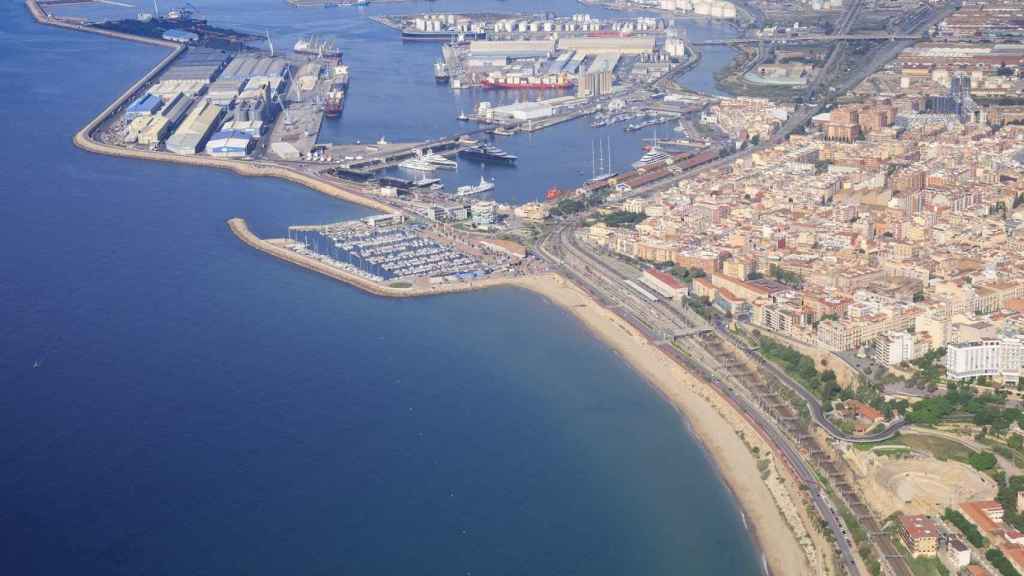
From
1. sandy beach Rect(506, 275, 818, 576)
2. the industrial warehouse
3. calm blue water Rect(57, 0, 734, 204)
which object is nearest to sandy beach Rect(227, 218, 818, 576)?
sandy beach Rect(506, 275, 818, 576)

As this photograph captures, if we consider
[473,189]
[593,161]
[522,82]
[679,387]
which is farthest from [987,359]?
[522,82]

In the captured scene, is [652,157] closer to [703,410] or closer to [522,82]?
[522,82]

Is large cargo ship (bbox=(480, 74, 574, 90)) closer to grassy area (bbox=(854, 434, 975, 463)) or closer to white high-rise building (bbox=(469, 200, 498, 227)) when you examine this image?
white high-rise building (bbox=(469, 200, 498, 227))

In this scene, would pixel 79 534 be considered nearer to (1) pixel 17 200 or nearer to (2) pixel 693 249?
(2) pixel 693 249

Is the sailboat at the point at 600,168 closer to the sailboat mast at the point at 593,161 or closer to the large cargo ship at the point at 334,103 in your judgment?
the sailboat mast at the point at 593,161

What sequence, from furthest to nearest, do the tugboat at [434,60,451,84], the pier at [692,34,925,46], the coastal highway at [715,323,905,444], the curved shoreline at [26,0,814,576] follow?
the pier at [692,34,925,46] < the tugboat at [434,60,451,84] < the coastal highway at [715,323,905,444] < the curved shoreline at [26,0,814,576]

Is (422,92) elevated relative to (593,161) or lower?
elevated

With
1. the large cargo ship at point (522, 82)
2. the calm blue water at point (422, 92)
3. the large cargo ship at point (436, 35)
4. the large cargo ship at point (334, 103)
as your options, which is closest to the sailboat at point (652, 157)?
the calm blue water at point (422, 92)
